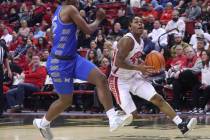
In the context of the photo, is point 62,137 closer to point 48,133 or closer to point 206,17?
point 48,133

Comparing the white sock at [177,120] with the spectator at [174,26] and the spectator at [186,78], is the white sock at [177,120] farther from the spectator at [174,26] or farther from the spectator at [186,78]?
the spectator at [174,26]

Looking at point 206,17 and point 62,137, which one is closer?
point 62,137

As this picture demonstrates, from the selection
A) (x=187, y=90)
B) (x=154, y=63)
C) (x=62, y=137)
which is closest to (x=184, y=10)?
(x=187, y=90)

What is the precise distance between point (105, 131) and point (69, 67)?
220cm

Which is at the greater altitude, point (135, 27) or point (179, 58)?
point (135, 27)

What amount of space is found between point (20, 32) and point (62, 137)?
41.5ft

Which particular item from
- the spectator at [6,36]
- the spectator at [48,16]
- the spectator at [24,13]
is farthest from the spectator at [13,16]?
the spectator at [6,36]

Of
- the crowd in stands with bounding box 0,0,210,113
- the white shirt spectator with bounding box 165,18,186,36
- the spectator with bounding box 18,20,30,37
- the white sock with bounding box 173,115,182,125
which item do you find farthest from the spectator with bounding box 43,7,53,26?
the white sock with bounding box 173,115,182,125

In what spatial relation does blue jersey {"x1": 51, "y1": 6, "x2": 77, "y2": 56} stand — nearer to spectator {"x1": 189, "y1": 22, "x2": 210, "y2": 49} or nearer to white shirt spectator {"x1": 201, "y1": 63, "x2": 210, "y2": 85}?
white shirt spectator {"x1": 201, "y1": 63, "x2": 210, "y2": 85}

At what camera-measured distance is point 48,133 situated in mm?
8547

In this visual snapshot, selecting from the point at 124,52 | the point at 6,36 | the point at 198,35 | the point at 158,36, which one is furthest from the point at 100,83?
the point at 6,36

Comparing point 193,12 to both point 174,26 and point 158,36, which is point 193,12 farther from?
point 158,36

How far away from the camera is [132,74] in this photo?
957 centimetres

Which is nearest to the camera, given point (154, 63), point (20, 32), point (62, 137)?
point (62, 137)
